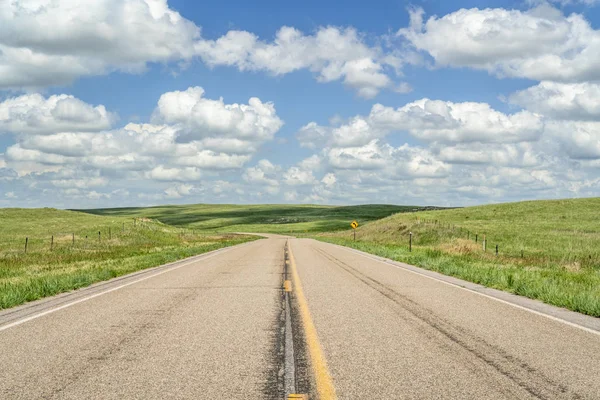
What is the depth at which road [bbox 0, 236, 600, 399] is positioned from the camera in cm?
523

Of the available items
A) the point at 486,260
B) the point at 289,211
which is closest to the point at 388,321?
the point at 486,260

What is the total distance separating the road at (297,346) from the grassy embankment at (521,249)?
1.81 m

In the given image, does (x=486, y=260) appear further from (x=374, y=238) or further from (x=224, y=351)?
(x=374, y=238)

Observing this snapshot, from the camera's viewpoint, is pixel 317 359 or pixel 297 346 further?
pixel 297 346

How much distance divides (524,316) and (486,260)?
15.0 m

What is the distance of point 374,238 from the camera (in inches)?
2267

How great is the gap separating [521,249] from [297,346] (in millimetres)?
30340

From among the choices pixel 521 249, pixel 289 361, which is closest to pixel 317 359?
pixel 289 361

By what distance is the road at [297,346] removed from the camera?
5.23 metres

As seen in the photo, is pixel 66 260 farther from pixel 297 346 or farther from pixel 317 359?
pixel 317 359

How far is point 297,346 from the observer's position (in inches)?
274

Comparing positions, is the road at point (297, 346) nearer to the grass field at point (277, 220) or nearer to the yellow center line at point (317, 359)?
the yellow center line at point (317, 359)

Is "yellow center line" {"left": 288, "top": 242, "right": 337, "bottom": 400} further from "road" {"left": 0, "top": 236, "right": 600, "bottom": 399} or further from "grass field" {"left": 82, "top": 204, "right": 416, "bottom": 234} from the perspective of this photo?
"grass field" {"left": 82, "top": 204, "right": 416, "bottom": 234}

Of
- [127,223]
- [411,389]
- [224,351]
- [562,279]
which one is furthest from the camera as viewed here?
[127,223]
